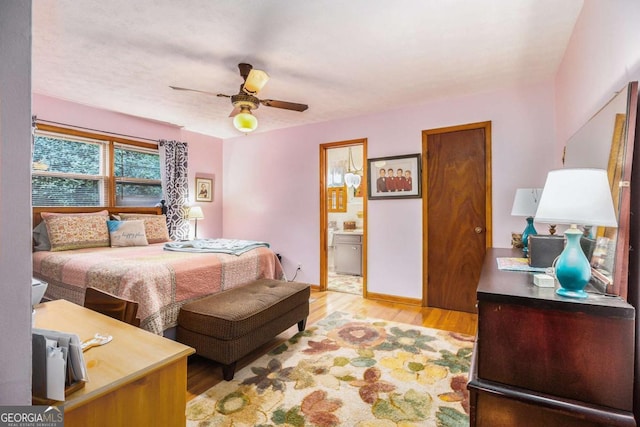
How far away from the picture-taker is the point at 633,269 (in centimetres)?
109

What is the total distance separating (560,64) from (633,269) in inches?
94.4

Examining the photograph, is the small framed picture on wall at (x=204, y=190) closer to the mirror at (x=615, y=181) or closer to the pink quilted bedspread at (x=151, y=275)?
the pink quilted bedspread at (x=151, y=275)

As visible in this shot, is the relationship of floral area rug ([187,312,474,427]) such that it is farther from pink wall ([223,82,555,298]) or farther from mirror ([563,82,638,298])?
pink wall ([223,82,555,298])

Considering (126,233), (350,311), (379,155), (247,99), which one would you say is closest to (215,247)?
(126,233)

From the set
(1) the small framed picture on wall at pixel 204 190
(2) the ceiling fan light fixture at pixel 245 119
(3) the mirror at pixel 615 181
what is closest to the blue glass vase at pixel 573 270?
(3) the mirror at pixel 615 181

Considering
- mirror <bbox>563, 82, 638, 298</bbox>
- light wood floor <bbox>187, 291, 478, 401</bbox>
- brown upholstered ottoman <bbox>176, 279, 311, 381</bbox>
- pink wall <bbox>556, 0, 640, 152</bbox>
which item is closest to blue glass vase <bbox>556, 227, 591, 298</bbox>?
mirror <bbox>563, 82, 638, 298</bbox>

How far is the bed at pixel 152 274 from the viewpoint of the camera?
2158mm

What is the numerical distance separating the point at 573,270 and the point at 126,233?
4.06 metres

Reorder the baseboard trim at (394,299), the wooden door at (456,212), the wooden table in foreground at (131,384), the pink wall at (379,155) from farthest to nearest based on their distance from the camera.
→ the baseboard trim at (394,299) < the wooden door at (456,212) < the pink wall at (379,155) < the wooden table in foreground at (131,384)

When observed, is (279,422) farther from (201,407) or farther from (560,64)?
(560,64)

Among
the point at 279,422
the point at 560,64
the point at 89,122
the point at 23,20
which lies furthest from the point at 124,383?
the point at 89,122

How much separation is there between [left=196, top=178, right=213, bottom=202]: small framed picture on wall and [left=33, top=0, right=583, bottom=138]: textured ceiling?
1.68 m

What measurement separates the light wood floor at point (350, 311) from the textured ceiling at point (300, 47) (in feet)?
8.01

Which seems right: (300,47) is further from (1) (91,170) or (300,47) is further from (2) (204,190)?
(2) (204,190)
